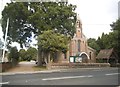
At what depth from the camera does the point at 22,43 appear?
174 ft

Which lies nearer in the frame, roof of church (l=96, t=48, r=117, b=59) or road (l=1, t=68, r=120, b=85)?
road (l=1, t=68, r=120, b=85)

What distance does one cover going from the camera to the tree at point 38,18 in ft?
153

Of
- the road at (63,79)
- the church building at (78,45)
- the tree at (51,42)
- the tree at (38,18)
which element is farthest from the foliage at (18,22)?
the road at (63,79)

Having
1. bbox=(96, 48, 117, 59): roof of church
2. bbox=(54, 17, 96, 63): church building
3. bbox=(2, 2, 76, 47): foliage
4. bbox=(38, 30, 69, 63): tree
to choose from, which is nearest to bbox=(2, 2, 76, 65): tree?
bbox=(2, 2, 76, 47): foliage

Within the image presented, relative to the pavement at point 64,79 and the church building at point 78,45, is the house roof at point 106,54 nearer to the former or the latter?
the church building at point 78,45

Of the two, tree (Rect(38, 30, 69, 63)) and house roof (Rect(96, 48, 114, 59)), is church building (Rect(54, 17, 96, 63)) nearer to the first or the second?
house roof (Rect(96, 48, 114, 59))

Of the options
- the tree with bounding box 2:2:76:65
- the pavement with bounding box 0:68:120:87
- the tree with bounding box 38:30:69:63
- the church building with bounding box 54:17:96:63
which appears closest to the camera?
the pavement with bounding box 0:68:120:87

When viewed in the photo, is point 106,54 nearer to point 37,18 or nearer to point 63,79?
point 37,18

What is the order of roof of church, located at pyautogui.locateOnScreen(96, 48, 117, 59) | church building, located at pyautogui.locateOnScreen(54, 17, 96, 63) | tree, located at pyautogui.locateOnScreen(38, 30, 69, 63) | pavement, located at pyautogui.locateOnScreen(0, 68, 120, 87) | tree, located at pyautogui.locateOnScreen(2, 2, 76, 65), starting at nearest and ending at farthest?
pavement, located at pyautogui.locateOnScreen(0, 68, 120, 87) → tree, located at pyautogui.locateOnScreen(38, 30, 69, 63) → tree, located at pyautogui.locateOnScreen(2, 2, 76, 65) → church building, located at pyautogui.locateOnScreen(54, 17, 96, 63) → roof of church, located at pyautogui.locateOnScreen(96, 48, 117, 59)

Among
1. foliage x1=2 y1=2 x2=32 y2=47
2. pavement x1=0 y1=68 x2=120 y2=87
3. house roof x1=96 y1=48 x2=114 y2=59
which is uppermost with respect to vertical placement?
foliage x1=2 y1=2 x2=32 y2=47

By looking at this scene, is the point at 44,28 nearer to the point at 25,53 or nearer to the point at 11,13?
the point at 11,13

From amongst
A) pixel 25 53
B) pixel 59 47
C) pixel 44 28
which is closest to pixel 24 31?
pixel 44 28

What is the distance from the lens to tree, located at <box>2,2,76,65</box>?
153 ft

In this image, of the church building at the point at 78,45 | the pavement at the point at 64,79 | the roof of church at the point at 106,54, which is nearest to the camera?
the pavement at the point at 64,79
